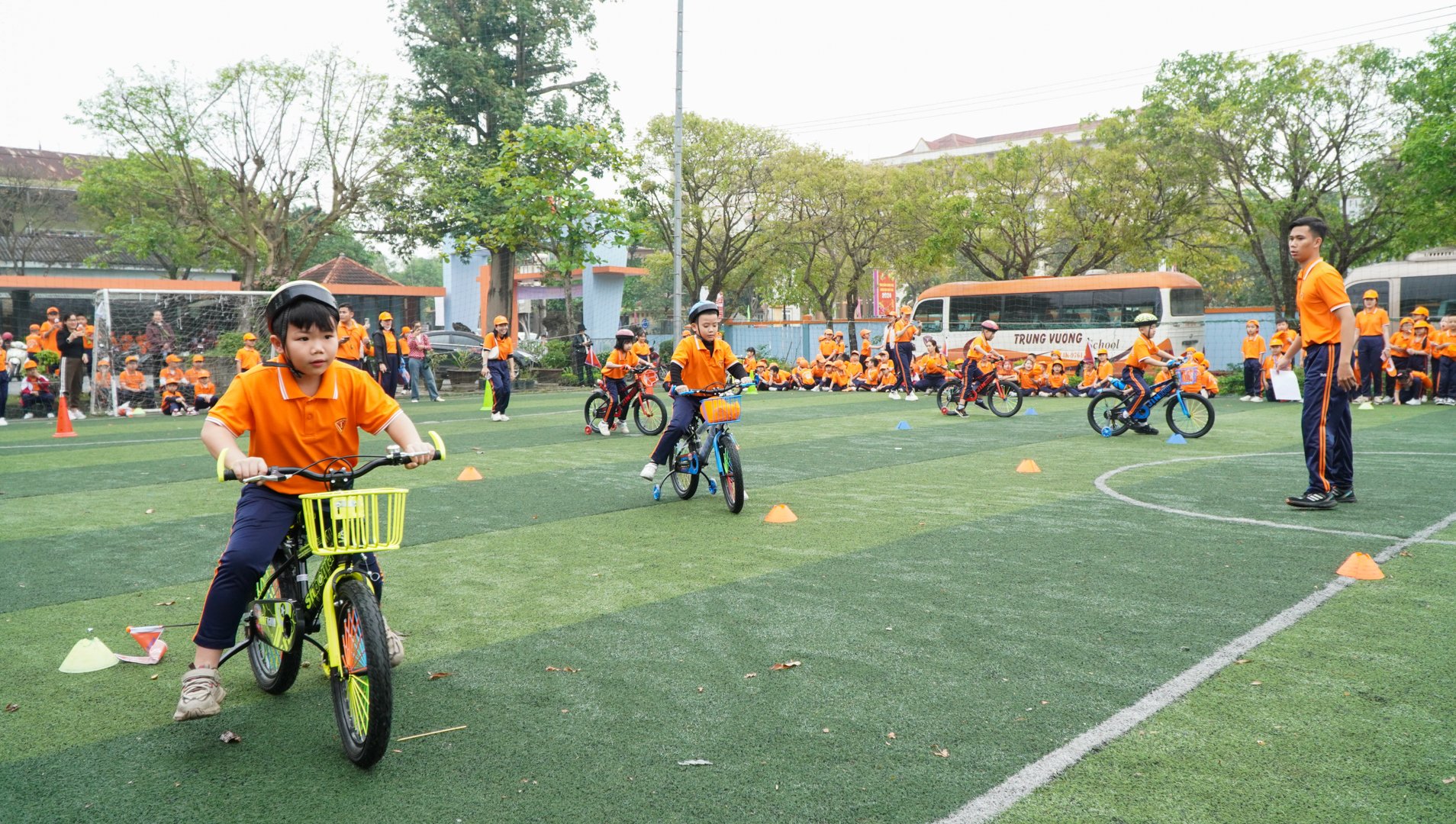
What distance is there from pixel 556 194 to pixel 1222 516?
72.6 feet

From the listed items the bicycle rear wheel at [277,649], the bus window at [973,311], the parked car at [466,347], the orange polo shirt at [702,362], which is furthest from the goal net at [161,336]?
the bus window at [973,311]

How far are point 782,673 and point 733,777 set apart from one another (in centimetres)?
101

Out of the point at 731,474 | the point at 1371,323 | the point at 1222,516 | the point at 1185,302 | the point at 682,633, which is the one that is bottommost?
the point at 682,633

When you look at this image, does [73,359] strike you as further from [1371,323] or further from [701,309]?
[1371,323]

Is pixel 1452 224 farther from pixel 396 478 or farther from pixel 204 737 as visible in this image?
pixel 204 737

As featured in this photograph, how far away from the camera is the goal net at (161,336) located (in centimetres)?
2111

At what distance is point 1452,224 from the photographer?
942 inches

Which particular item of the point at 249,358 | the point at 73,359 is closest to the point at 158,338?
the point at 73,359

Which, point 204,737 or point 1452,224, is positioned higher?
point 1452,224

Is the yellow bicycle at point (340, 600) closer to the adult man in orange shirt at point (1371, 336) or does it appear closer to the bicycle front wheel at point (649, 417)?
the bicycle front wheel at point (649, 417)

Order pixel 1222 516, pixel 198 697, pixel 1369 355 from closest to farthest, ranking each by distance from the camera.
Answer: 1. pixel 198 697
2. pixel 1222 516
3. pixel 1369 355

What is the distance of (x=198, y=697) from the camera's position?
3.61 m

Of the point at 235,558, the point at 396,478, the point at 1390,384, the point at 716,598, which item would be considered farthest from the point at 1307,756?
the point at 1390,384

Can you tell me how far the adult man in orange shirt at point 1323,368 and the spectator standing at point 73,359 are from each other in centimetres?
2071
